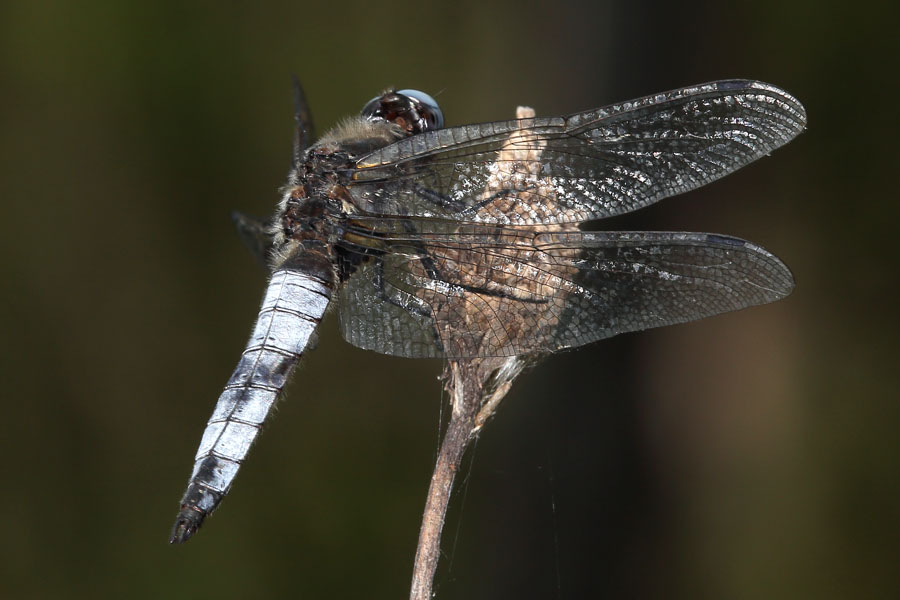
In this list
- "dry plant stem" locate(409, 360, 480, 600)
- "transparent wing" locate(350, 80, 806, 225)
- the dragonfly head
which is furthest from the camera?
the dragonfly head

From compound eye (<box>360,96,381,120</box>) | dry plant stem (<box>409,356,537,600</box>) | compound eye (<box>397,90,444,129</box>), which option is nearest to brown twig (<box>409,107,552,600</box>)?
dry plant stem (<box>409,356,537,600</box>)

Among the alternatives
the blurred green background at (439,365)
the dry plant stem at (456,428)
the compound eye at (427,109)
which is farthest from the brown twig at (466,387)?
the blurred green background at (439,365)

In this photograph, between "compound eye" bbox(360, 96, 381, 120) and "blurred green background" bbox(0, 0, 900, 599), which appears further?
"blurred green background" bbox(0, 0, 900, 599)

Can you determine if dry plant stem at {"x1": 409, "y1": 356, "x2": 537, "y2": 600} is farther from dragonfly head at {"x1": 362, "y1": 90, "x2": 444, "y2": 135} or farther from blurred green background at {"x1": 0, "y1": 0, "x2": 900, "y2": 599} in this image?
blurred green background at {"x1": 0, "y1": 0, "x2": 900, "y2": 599}

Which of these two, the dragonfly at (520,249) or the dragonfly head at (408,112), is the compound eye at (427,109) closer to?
the dragonfly head at (408,112)

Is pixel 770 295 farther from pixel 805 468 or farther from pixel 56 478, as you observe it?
pixel 56 478

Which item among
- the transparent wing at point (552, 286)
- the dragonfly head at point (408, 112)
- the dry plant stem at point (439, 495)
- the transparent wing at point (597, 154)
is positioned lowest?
the dry plant stem at point (439, 495)
